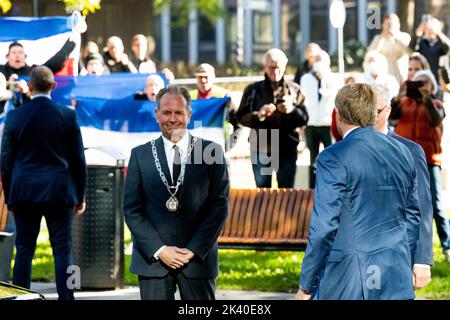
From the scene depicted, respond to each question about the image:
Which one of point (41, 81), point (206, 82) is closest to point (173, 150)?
point (41, 81)

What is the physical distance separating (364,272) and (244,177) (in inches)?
541

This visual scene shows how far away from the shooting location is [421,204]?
8.45 meters

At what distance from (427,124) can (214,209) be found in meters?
5.74

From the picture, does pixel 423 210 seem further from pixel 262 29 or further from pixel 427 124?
pixel 262 29

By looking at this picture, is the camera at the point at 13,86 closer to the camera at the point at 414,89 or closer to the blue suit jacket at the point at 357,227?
the camera at the point at 414,89

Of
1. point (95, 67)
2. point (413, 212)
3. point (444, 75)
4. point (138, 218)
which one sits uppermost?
point (95, 67)

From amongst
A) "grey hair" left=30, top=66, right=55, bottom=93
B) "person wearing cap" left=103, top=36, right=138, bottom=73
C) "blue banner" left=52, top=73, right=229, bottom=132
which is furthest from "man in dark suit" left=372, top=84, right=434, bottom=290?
"person wearing cap" left=103, top=36, right=138, bottom=73

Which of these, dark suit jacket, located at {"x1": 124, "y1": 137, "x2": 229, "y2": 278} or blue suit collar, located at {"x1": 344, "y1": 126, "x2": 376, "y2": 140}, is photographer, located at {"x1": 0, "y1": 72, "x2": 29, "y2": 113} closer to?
dark suit jacket, located at {"x1": 124, "y1": 137, "x2": 229, "y2": 278}

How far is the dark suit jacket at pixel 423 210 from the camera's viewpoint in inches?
326

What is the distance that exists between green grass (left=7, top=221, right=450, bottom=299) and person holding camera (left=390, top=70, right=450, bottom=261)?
17.8 inches

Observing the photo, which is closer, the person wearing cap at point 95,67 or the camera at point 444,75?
the person wearing cap at point 95,67

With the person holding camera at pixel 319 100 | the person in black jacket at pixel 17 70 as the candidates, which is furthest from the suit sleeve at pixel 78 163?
the person holding camera at pixel 319 100

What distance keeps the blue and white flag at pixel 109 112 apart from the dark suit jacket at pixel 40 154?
15.8 ft
